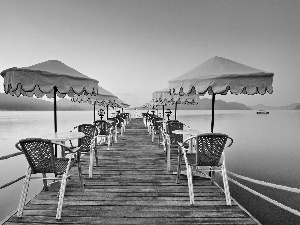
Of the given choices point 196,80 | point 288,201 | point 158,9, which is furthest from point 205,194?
point 158,9

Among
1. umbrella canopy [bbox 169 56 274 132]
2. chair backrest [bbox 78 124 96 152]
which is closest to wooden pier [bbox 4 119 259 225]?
chair backrest [bbox 78 124 96 152]

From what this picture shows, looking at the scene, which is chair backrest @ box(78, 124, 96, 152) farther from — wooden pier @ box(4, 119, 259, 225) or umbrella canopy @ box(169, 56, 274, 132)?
umbrella canopy @ box(169, 56, 274, 132)

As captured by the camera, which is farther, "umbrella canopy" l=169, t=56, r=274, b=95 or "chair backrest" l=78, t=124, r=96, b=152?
"chair backrest" l=78, t=124, r=96, b=152

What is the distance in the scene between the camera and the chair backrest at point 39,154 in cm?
336

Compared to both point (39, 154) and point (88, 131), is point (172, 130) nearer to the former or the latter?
point (88, 131)

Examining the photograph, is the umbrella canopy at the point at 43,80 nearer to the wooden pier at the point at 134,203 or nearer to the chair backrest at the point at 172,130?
the wooden pier at the point at 134,203

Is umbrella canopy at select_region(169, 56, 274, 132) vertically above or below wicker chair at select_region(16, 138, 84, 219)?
above

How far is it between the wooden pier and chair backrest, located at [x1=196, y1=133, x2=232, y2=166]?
64 centimetres

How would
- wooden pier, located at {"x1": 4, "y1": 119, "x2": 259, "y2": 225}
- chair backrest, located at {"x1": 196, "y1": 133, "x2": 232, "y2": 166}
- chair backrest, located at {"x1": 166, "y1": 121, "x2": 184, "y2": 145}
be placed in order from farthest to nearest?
chair backrest, located at {"x1": 166, "y1": 121, "x2": 184, "y2": 145} < chair backrest, located at {"x1": 196, "y1": 133, "x2": 232, "y2": 166} < wooden pier, located at {"x1": 4, "y1": 119, "x2": 259, "y2": 225}

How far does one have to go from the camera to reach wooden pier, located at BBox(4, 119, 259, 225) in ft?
10.7

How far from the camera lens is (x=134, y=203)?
12.5ft

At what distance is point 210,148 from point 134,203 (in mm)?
1489

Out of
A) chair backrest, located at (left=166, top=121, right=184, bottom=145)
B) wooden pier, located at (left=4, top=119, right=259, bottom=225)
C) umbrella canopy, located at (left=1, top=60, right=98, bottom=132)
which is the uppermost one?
umbrella canopy, located at (left=1, top=60, right=98, bottom=132)

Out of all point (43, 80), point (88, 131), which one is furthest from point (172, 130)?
point (43, 80)
